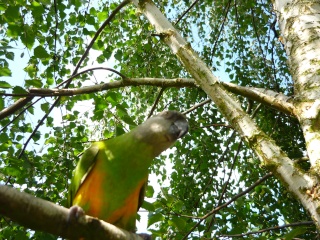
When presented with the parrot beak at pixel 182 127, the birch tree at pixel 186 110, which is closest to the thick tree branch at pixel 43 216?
the birch tree at pixel 186 110

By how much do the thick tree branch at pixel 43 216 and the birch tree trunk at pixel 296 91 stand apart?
89 centimetres

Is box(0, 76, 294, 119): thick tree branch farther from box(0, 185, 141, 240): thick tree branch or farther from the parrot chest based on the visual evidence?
box(0, 185, 141, 240): thick tree branch

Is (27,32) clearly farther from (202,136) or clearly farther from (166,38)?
(202,136)

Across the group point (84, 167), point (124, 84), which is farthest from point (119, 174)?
point (124, 84)

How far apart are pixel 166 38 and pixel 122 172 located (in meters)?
1.01

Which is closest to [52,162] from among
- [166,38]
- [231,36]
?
[166,38]

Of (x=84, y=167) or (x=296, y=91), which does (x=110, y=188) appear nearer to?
(x=84, y=167)

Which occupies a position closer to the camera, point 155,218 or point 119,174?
point 119,174

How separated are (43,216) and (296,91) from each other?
1.82m

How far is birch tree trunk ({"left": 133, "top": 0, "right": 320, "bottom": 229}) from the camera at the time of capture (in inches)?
71.6

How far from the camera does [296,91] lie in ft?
8.34

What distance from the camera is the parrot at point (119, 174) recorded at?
2682 millimetres

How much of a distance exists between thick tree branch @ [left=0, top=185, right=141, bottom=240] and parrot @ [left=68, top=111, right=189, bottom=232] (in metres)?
1.02

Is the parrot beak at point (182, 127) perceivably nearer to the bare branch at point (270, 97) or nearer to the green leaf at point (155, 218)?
the bare branch at point (270, 97)
